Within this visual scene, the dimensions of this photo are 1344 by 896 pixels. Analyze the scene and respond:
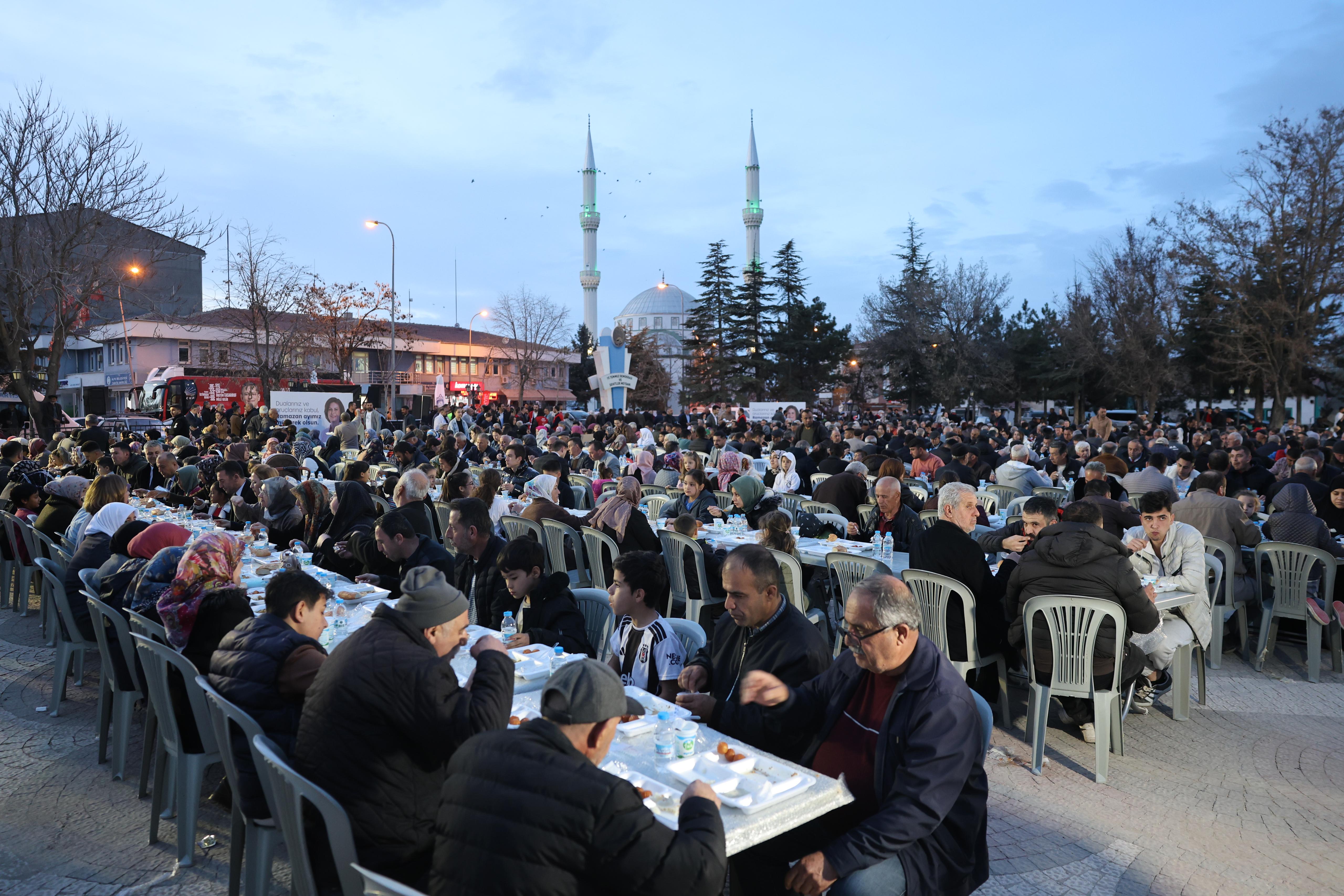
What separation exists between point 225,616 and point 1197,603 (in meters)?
5.71

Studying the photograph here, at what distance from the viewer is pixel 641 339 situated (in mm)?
67312

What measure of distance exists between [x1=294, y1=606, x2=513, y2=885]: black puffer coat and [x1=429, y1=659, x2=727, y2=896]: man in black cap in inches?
26.4

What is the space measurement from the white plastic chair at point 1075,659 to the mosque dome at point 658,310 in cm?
9634

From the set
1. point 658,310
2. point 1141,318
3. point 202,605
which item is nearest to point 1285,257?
point 1141,318

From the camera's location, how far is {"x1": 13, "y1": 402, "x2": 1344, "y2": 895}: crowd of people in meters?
2.00

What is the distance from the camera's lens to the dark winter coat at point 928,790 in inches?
102

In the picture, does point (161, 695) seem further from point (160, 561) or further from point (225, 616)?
point (160, 561)

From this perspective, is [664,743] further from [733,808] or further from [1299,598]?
[1299,598]

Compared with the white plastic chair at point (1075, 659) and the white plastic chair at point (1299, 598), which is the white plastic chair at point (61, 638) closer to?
the white plastic chair at point (1075, 659)

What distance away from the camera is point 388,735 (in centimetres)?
267

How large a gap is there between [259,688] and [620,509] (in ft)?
12.7

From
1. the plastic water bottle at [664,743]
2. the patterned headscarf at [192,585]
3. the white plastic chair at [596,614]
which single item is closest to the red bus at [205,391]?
the white plastic chair at [596,614]

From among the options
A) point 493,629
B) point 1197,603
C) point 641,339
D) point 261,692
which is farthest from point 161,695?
point 641,339

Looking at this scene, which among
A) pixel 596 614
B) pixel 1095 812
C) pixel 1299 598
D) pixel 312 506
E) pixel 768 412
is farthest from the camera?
pixel 768 412
